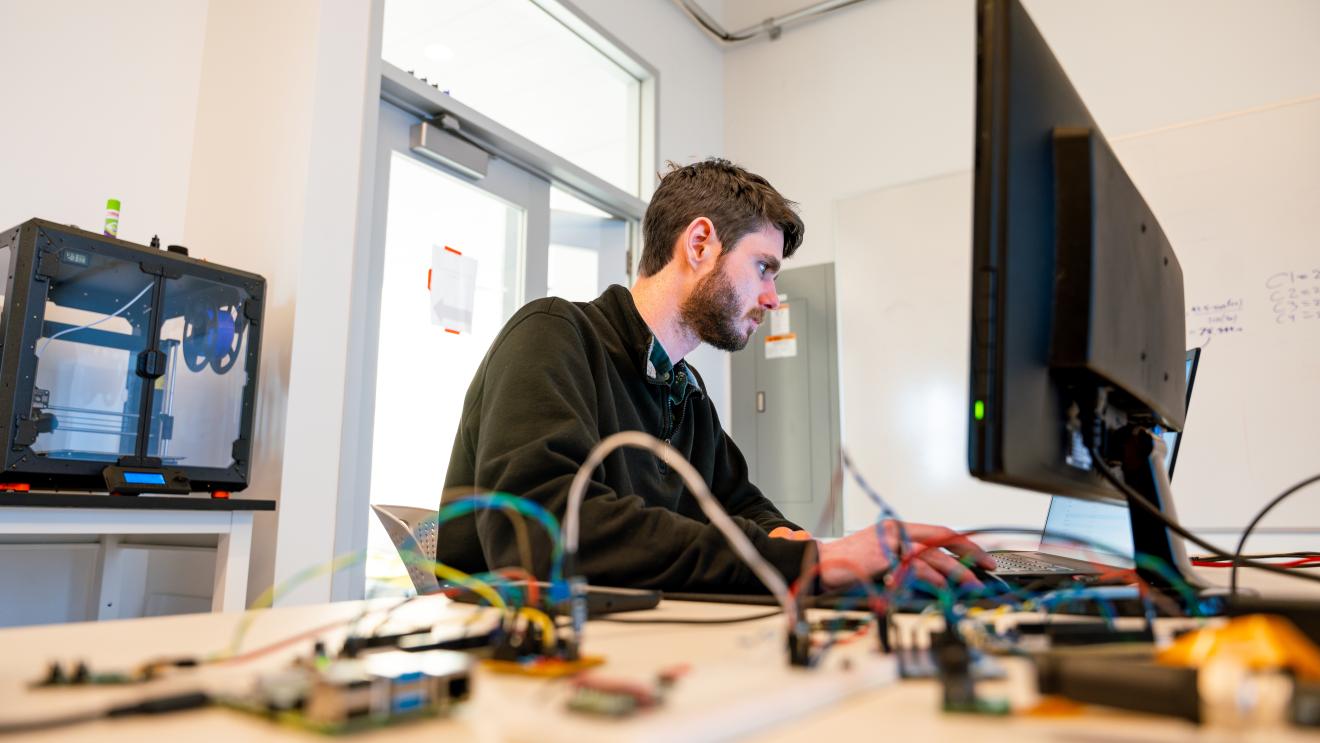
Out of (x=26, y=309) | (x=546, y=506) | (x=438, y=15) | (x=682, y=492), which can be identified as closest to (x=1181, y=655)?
(x=546, y=506)

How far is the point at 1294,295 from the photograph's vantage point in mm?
2447

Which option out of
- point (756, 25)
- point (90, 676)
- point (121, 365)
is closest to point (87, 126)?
point (121, 365)

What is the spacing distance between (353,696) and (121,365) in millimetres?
1629

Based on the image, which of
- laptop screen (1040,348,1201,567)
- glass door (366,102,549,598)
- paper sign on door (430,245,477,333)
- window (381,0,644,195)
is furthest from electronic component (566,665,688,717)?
window (381,0,644,195)

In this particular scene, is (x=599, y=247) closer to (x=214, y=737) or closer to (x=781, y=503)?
(x=781, y=503)

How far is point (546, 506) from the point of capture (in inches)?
Answer: 35.4

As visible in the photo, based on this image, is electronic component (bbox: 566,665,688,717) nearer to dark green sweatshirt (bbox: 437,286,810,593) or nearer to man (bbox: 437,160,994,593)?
man (bbox: 437,160,994,593)

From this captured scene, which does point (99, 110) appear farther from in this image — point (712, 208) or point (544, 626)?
point (544, 626)

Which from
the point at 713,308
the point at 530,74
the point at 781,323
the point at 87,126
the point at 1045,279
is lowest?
the point at 1045,279

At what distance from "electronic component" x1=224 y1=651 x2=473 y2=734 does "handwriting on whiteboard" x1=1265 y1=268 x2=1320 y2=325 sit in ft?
9.33

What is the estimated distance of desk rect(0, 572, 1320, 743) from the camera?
33 centimetres

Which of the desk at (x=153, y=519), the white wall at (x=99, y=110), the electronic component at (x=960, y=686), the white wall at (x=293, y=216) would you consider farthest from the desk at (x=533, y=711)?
the white wall at (x=99, y=110)

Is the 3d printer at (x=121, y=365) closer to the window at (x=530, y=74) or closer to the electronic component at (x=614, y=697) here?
the window at (x=530, y=74)

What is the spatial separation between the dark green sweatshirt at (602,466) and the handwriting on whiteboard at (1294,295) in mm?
1892
